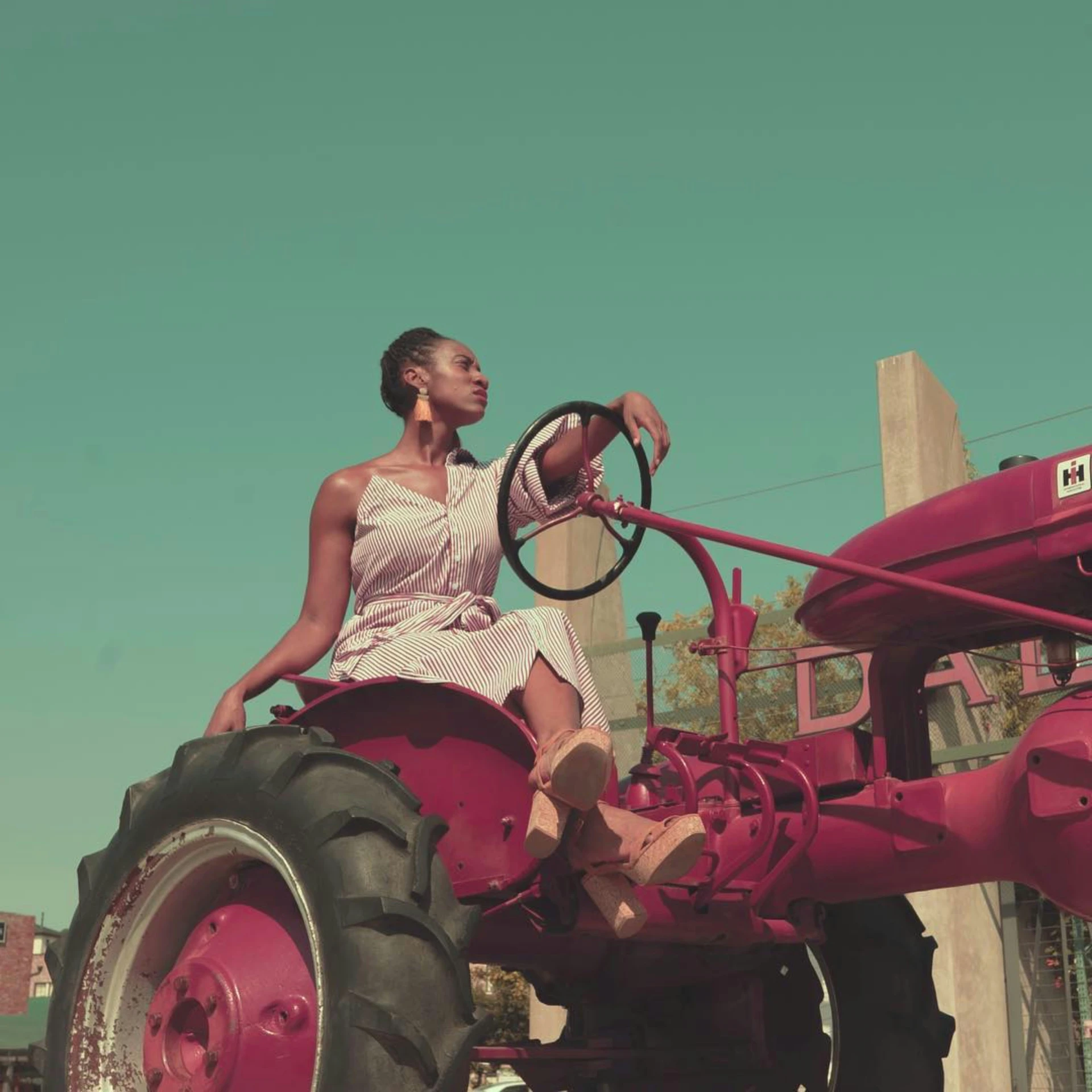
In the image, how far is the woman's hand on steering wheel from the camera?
3.35 metres

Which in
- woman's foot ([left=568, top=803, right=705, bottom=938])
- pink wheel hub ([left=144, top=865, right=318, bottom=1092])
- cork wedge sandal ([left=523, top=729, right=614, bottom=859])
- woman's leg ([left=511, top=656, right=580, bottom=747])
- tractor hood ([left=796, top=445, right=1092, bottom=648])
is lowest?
pink wheel hub ([left=144, top=865, right=318, bottom=1092])

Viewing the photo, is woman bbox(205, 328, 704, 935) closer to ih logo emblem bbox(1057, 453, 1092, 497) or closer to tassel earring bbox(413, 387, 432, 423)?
tassel earring bbox(413, 387, 432, 423)

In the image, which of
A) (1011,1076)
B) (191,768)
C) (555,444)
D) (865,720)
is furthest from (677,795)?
(1011,1076)

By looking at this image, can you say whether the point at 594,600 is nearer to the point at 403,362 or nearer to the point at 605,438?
the point at 403,362

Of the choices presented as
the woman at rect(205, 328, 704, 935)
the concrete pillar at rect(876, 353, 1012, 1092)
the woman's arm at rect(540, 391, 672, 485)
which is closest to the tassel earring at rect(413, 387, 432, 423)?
the woman at rect(205, 328, 704, 935)

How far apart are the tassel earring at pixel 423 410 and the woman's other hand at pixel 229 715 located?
0.83 metres

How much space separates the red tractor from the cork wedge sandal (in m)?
0.19

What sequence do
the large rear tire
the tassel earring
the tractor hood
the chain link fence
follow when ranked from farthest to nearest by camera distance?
the chain link fence
the tassel earring
the tractor hood
the large rear tire

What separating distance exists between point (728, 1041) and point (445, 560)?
141 cm

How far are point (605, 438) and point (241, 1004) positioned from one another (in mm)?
1468

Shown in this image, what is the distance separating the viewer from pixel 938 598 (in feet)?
10.3

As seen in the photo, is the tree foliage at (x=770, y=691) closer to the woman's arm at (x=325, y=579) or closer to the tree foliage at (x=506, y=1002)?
the woman's arm at (x=325, y=579)

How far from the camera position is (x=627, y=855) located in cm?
274

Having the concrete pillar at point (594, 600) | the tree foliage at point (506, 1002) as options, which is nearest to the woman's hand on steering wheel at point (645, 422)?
the concrete pillar at point (594, 600)
